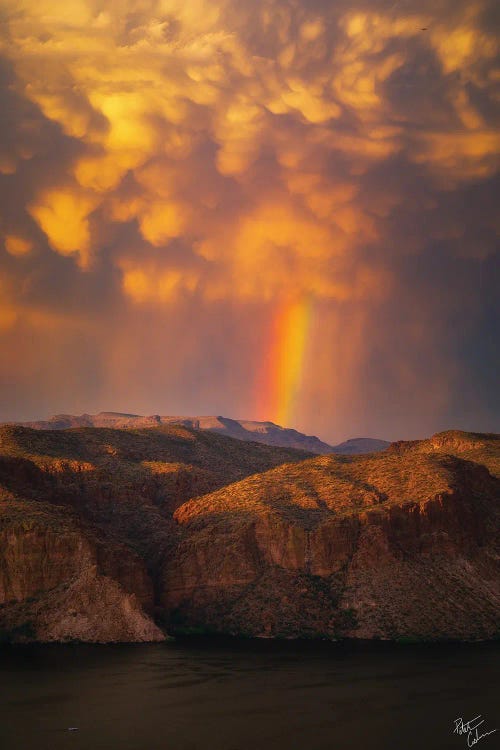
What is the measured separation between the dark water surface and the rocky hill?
512 cm

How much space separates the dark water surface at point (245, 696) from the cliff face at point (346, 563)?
20.4 feet

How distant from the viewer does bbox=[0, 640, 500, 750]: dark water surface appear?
165 ft

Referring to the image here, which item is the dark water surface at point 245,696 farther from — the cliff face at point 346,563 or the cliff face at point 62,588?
the cliff face at point 346,563

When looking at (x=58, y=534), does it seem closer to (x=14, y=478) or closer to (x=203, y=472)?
(x=14, y=478)

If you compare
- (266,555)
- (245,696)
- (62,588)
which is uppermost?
(266,555)

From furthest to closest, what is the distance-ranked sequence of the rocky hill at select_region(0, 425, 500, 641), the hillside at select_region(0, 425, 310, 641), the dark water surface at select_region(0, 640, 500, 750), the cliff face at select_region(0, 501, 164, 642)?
the rocky hill at select_region(0, 425, 500, 641) < the hillside at select_region(0, 425, 310, 641) < the cliff face at select_region(0, 501, 164, 642) < the dark water surface at select_region(0, 640, 500, 750)

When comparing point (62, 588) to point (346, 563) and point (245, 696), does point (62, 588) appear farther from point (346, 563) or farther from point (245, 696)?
point (346, 563)
